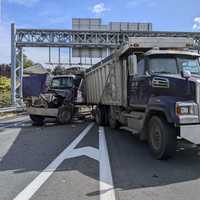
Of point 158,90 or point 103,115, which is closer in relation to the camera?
point 158,90

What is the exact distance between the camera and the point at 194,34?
36.1m

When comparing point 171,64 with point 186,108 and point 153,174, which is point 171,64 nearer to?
point 186,108

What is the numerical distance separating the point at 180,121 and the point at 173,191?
2.07m

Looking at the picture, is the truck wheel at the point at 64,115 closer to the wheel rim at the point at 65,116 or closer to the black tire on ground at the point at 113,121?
the wheel rim at the point at 65,116

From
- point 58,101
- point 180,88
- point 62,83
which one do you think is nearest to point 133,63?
point 180,88

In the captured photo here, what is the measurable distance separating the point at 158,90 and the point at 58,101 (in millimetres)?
9906

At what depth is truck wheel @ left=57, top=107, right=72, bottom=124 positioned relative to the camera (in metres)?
18.2

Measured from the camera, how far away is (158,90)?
365 inches

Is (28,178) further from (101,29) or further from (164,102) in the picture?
(101,29)

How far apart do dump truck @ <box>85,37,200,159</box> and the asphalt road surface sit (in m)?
0.66

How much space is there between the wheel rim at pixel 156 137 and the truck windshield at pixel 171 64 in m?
1.57

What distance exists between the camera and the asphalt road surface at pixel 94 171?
6250 millimetres

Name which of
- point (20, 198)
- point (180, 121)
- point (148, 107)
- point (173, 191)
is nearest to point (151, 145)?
point (148, 107)

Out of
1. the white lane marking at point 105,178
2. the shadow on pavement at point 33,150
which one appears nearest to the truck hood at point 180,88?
the white lane marking at point 105,178
